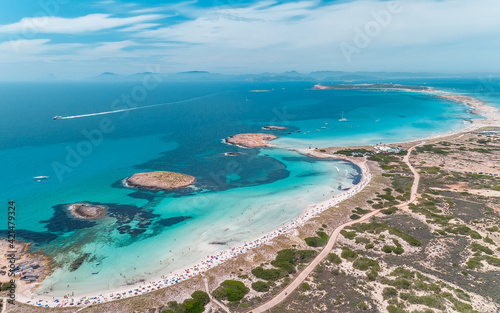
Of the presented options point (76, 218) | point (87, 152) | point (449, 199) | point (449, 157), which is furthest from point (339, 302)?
point (87, 152)

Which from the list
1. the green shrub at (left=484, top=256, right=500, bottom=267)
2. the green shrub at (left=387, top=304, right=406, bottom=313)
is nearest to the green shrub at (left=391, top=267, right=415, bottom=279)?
the green shrub at (left=387, top=304, right=406, bottom=313)

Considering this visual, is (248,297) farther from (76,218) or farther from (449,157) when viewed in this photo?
(449,157)

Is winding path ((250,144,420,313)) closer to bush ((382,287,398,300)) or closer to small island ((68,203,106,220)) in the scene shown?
bush ((382,287,398,300))

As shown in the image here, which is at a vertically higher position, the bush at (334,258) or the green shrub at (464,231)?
the green shrub at (464,231)

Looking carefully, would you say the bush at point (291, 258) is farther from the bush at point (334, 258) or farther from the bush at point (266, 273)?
the bush at point (334, 258)

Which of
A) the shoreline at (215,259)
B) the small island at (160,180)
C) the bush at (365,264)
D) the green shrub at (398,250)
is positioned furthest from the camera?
the small island at (160,180)

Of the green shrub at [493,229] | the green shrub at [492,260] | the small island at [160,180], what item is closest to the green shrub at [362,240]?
the green shrub at [492,260]
